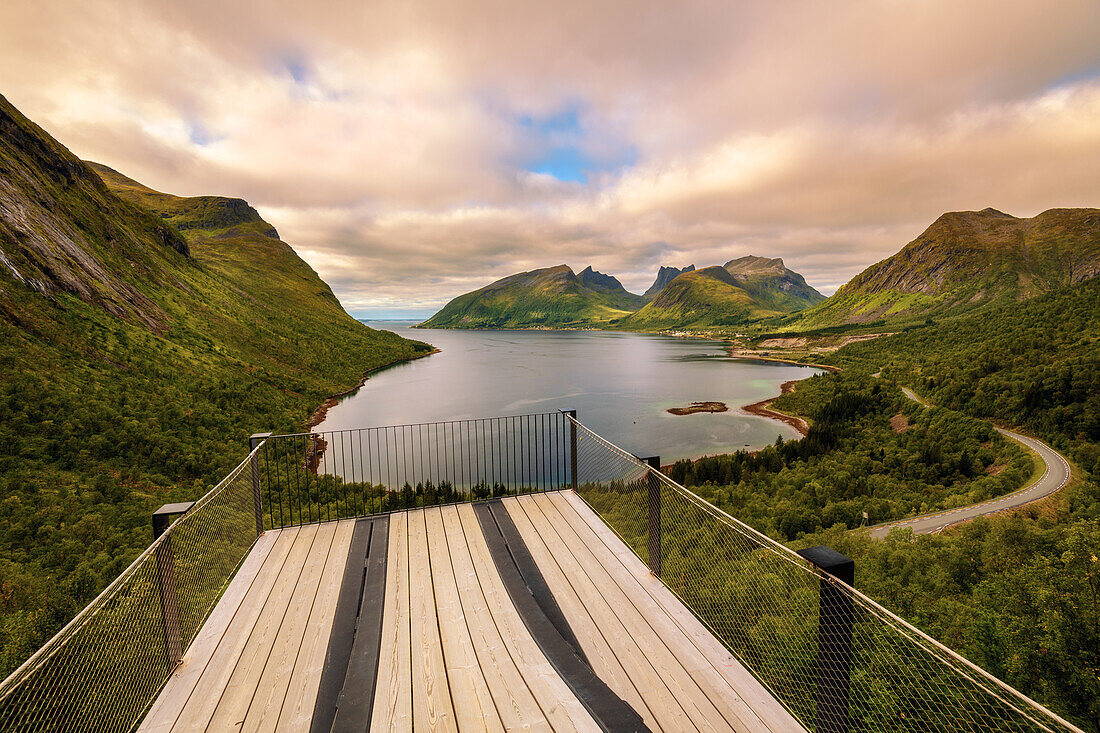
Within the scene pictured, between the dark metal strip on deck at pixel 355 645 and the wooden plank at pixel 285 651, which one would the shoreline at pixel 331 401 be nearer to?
the wooden plank at pixel 285 651

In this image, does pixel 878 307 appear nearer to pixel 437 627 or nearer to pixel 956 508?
pixel 956 508

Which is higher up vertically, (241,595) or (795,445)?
(241,595)

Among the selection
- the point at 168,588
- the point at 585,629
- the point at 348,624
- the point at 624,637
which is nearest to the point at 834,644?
the point at 624,637

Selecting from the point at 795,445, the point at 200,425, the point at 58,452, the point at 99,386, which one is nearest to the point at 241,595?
the point at 58,452

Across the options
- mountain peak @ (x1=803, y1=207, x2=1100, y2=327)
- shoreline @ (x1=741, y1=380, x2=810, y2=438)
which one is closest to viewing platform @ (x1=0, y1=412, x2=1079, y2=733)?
shoreline @ (x1=741, y1=380, x2=810, y2=438)

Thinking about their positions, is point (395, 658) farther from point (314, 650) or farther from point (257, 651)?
point (257, 651)

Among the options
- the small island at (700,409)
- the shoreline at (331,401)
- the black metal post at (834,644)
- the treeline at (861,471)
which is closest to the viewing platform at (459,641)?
the black metal post at (834,644)

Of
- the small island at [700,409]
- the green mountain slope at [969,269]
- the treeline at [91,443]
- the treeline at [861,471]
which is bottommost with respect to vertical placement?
the treeline at [861,471]
